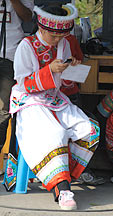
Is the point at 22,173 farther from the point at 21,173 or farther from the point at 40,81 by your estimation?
the point at 40,81

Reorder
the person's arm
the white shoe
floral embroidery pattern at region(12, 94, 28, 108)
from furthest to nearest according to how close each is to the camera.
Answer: the person's arm
floral embroidery pattern at region(12, 94, 28, 108)
the white shoe

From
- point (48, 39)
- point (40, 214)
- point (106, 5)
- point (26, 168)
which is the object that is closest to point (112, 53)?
point (106, 5)

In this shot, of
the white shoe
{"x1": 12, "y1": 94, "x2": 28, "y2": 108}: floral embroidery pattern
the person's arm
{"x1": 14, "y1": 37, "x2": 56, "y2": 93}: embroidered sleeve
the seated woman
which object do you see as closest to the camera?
the white shoe

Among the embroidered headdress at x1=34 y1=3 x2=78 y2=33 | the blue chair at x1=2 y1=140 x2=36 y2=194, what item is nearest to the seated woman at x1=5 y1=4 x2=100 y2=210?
the embroidered headdress at x1=34 y1=3 x2=78 y2=33

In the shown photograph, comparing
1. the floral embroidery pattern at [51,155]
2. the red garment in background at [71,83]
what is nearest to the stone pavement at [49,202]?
the floral embroidery pattern at [51,155]

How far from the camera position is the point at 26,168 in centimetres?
362

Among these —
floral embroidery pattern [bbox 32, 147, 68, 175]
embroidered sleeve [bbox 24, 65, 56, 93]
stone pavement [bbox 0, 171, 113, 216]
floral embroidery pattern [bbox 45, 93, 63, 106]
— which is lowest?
stone pavement [bbox 0, 171, 113, 216]

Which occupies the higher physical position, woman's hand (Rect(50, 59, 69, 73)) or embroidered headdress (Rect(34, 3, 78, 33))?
embroidered headdress (Rect(34, 3, 78, 33))

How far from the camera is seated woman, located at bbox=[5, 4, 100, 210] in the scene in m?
3.34

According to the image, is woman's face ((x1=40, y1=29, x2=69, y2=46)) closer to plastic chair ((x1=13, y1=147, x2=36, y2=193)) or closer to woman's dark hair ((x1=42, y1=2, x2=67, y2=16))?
woman's dark hair ((x1=42, y1=2, x2=67, y2=16))

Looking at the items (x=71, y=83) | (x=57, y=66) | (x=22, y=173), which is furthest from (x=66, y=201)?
(x=71, y=83)

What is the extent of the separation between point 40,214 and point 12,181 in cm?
54

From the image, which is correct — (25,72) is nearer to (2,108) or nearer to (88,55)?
(2,108)

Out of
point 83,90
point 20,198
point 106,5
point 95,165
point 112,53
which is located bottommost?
point 95,165
